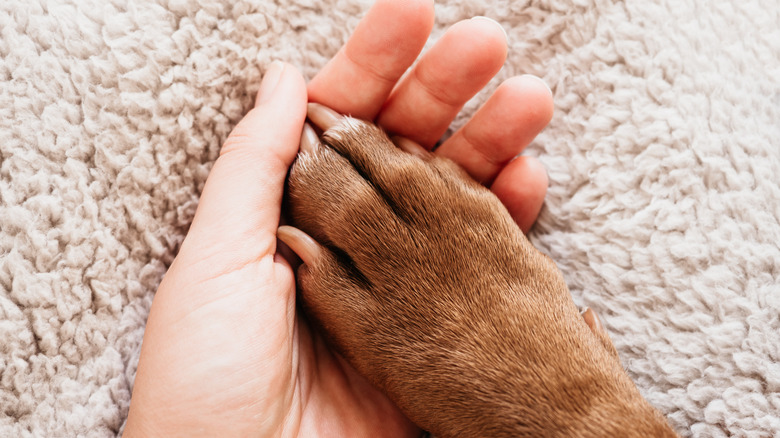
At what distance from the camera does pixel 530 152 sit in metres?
1.22

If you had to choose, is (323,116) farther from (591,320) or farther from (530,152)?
(591,320)

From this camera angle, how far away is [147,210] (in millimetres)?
1072

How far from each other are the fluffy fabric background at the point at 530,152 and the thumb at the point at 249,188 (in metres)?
0.12

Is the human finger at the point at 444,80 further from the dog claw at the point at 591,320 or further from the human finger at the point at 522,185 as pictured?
the dog claw at the point at 591,320

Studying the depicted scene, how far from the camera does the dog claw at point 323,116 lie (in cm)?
106

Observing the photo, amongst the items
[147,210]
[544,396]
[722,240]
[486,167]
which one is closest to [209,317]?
[147,210]

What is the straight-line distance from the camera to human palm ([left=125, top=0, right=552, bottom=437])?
0.89 m

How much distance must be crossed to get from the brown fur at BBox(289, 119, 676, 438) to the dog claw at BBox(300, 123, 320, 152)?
69mm

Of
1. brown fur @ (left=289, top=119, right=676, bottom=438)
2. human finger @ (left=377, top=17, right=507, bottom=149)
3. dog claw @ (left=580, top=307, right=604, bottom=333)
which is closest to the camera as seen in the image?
brown fur @ (left=289, top=119, right=676, bottom=438)

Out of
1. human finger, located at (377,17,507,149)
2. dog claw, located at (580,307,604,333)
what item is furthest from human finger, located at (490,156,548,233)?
dog claw, located at (580,307,604,333)

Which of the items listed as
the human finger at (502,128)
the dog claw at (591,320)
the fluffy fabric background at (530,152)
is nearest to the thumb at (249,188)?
the fluffy fabric background at (530,152)

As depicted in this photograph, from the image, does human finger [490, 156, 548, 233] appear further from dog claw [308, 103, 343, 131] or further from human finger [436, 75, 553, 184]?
dog claw [308, 103, 343, 131]

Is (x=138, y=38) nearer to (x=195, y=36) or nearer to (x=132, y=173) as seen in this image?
(x=195, y=36)

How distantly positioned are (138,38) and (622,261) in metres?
0.94
